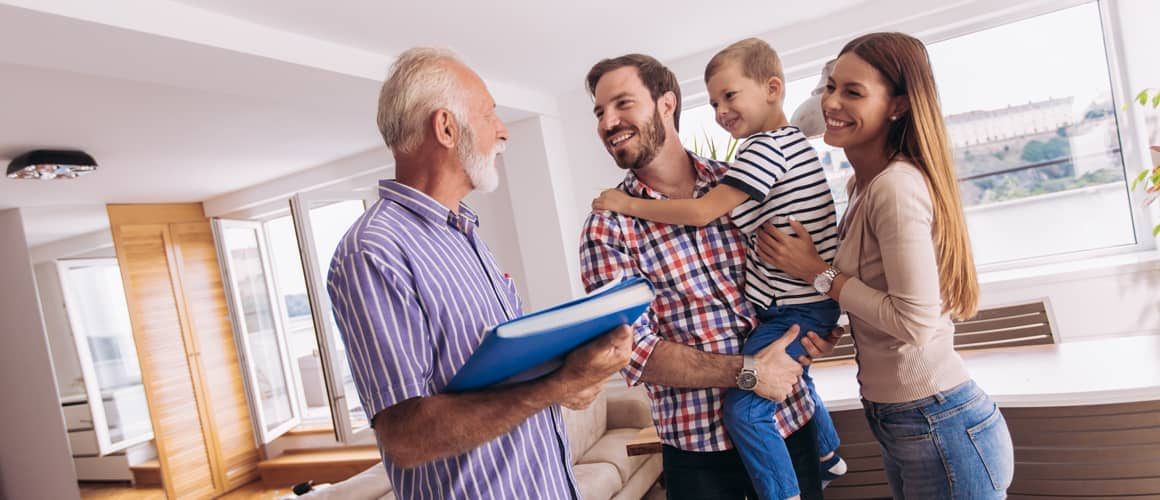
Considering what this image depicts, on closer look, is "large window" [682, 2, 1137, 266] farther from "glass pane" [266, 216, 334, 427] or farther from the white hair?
"glass pane" [266, 216, 334, 427]

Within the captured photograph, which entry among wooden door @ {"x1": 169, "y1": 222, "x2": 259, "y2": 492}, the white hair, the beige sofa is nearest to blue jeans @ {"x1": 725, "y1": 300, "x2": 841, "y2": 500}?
the white hair

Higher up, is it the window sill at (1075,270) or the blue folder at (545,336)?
the blue folder at (545,336)

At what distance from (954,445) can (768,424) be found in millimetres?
328

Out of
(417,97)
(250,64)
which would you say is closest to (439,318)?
(417,97)

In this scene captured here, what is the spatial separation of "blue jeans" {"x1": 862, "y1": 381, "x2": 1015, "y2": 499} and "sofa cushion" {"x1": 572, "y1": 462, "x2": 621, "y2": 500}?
2243 mm

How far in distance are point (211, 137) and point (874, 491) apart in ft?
14.5

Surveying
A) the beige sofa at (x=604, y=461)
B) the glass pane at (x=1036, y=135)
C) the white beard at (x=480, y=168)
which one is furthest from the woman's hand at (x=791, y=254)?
the glass pane at (x=1036, y=135)

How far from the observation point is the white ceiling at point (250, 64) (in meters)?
2.33

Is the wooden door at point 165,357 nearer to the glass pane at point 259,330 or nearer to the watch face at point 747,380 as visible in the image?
the glass pane at point 259,330

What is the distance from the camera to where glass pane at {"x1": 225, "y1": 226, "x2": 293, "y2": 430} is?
681 cm

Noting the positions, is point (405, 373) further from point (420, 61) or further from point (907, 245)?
point (907, 245)

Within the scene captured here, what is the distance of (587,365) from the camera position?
858 millimetres

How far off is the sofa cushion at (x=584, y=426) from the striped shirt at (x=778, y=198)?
2.46m

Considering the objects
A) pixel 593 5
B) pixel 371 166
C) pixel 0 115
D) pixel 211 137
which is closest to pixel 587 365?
pixel 593 5
